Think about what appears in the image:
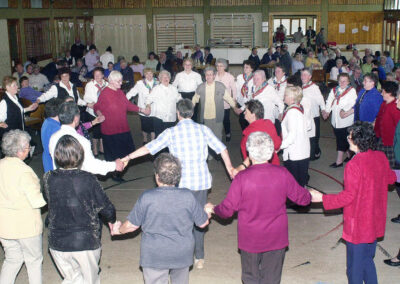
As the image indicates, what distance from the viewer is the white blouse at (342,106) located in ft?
27.0

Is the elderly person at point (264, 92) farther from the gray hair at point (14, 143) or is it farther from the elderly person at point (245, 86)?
the gray hair at point (14, 143)

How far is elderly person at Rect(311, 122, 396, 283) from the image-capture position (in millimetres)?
4000

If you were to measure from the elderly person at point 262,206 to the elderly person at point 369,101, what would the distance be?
436 centimetres

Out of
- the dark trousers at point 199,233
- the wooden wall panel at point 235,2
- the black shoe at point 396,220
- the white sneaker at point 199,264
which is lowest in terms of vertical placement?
the white sneaker at point 199,264

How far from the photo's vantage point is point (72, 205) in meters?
3.79

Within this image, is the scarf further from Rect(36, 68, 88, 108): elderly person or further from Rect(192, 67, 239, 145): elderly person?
Rect(36, 68, 88, 108): elderly person

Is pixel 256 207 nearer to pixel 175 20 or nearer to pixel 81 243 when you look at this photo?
pixel 81 243

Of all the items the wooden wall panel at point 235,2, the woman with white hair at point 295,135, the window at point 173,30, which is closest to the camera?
the woman with white hair at point 295,135

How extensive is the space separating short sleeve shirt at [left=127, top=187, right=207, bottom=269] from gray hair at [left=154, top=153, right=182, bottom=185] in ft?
0.21

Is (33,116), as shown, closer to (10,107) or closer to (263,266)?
(10,107)

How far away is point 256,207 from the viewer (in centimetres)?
376

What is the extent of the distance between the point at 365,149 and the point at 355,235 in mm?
710

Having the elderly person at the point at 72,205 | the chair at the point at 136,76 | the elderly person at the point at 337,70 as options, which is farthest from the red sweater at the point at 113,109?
the elderly person at the point at 337,70

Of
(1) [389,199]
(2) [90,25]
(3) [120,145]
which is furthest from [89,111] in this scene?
(2) [90,25]
